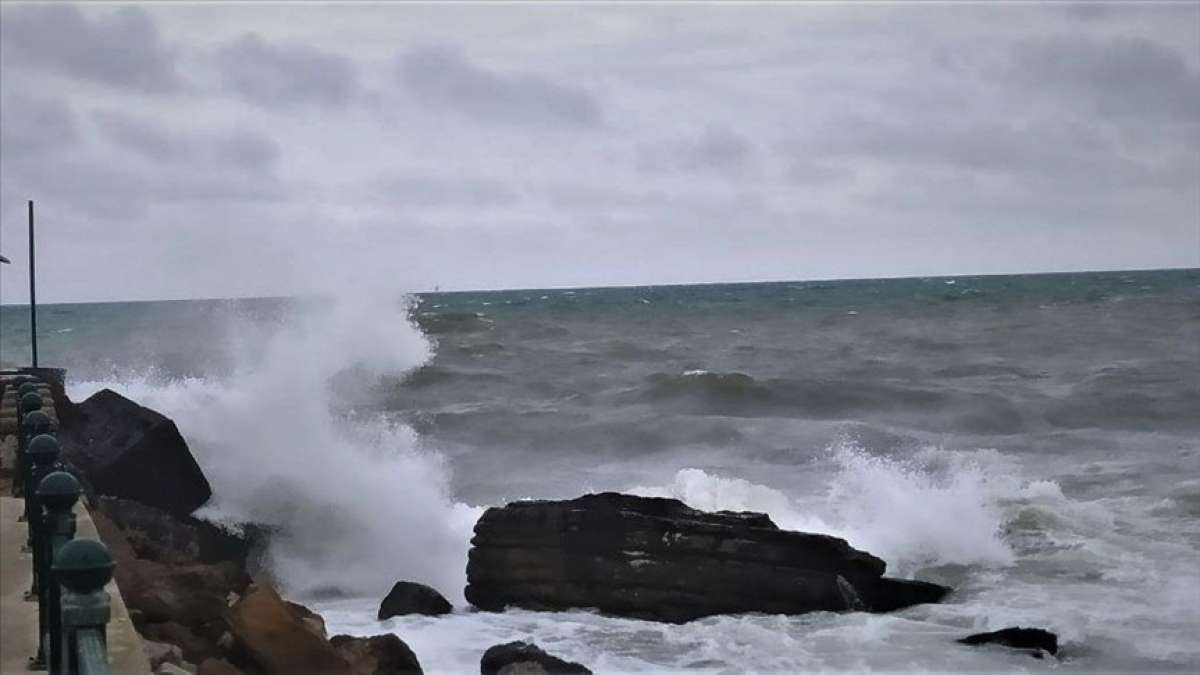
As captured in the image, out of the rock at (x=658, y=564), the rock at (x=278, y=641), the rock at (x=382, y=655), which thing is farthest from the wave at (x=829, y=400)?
the rock at (x=278, y=641)

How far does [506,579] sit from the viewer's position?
10141 mm

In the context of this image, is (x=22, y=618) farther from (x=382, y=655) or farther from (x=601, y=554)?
(x=601, y=554)

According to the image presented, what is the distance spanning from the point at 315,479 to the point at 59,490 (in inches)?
412

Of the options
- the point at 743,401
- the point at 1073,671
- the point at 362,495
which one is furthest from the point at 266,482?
the point at 743,401

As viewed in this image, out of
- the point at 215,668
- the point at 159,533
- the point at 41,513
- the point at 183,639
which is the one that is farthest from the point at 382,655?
the point at 159,533

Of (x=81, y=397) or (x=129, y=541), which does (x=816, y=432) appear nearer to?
(x=81, y=397)

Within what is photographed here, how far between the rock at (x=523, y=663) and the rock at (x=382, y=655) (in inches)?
17.0

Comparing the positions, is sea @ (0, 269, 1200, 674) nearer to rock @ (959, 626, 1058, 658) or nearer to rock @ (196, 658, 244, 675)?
rock @ (959, 626, 1058, 658)

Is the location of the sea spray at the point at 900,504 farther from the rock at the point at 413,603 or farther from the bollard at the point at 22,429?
the bollard at the point at 22,429

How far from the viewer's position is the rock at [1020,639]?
→ 8.89 meters

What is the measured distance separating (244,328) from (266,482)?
947 cm

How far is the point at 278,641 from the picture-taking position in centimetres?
648

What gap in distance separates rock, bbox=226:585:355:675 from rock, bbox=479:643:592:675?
98cm

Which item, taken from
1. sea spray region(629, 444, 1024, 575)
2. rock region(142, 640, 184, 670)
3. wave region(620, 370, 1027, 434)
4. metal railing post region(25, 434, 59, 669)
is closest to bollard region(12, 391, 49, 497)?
metal railing post region(25, 434, 59, 669)
